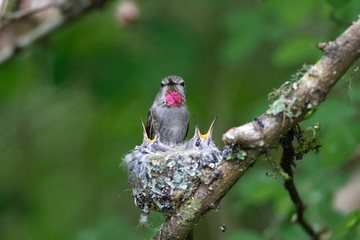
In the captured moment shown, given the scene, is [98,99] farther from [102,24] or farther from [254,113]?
[254,113]

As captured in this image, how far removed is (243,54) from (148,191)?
7.74ft

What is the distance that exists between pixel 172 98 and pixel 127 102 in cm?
174

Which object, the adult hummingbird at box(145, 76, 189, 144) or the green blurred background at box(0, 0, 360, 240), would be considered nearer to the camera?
the adult hummingbird at box(145, 76, 189, 144)

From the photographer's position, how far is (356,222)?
2.68 m

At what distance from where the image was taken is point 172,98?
4.22 meters

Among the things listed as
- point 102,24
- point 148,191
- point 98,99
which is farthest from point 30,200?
point 148,191

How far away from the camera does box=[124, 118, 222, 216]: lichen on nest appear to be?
3053 mm

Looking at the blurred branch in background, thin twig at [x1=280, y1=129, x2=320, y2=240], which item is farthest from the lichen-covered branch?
the blurred branch in background

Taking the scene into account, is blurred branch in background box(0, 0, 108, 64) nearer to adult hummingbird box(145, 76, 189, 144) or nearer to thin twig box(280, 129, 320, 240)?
adult hummingbird box(145, 76, 189, 144)

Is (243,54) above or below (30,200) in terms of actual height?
below

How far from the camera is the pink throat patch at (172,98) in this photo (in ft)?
13.8

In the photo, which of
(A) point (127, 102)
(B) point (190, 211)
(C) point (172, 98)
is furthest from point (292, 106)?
(A) point (127, 102)

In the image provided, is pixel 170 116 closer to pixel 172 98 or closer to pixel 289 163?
pixel 172 98

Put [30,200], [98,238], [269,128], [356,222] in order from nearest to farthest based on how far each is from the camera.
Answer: [269,128] < [356,222] < [98,238] < [30,200]
